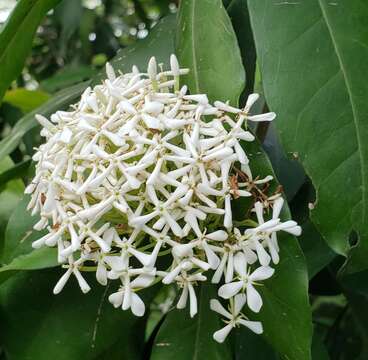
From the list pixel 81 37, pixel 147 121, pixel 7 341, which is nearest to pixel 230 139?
pixel 147 121

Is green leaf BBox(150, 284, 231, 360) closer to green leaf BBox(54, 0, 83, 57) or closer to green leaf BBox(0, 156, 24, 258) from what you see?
green leaf BBox(0, 156, 24, 258)

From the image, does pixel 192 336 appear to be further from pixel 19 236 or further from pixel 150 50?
pixel 150 50

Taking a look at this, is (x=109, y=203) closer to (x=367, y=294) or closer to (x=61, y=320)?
(x=61, y=320)

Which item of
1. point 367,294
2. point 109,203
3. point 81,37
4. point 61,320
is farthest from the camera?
point 81,37

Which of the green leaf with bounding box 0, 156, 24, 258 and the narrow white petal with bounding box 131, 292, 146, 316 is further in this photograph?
the green leaf with bounding box 0, 156, 24, 258

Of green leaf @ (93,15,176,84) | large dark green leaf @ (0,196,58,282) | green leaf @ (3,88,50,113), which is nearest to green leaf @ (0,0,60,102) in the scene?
green leaf @ (93,15,176,84)

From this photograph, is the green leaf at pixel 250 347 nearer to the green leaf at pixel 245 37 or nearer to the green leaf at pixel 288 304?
the green leaf at pixel 288 304
